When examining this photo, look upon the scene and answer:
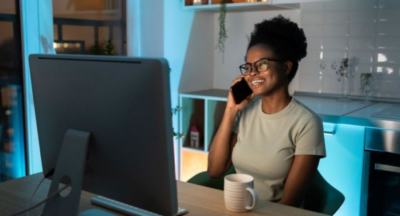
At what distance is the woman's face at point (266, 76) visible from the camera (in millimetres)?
1899

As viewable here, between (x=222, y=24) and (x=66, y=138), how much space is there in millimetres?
2536

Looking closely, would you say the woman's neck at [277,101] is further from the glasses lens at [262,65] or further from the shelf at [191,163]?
the shelf at [191,163]

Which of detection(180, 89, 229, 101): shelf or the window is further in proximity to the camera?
detection(180, 89, 229, 101): shelf

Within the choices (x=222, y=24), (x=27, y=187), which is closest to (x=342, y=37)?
(x=222, y=24)

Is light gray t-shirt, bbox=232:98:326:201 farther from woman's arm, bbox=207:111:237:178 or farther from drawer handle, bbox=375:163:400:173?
drawer handle, bbox=375:163:400:173

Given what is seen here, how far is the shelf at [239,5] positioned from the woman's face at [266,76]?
122 centimetres

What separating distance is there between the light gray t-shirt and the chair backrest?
0.55 feet

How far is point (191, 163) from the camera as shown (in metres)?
3.64

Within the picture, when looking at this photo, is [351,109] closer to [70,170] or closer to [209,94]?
[209,94]

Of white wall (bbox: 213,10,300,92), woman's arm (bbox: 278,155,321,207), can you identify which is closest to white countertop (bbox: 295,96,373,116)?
white wall (bbox: 213,10,300,92)

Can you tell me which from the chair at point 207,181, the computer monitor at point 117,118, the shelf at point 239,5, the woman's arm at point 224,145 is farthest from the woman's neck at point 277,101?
the shelf at point 239,5

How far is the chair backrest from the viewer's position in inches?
67.8

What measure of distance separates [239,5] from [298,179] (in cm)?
177

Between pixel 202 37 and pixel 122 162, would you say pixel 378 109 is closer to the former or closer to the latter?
pixel 202 37
